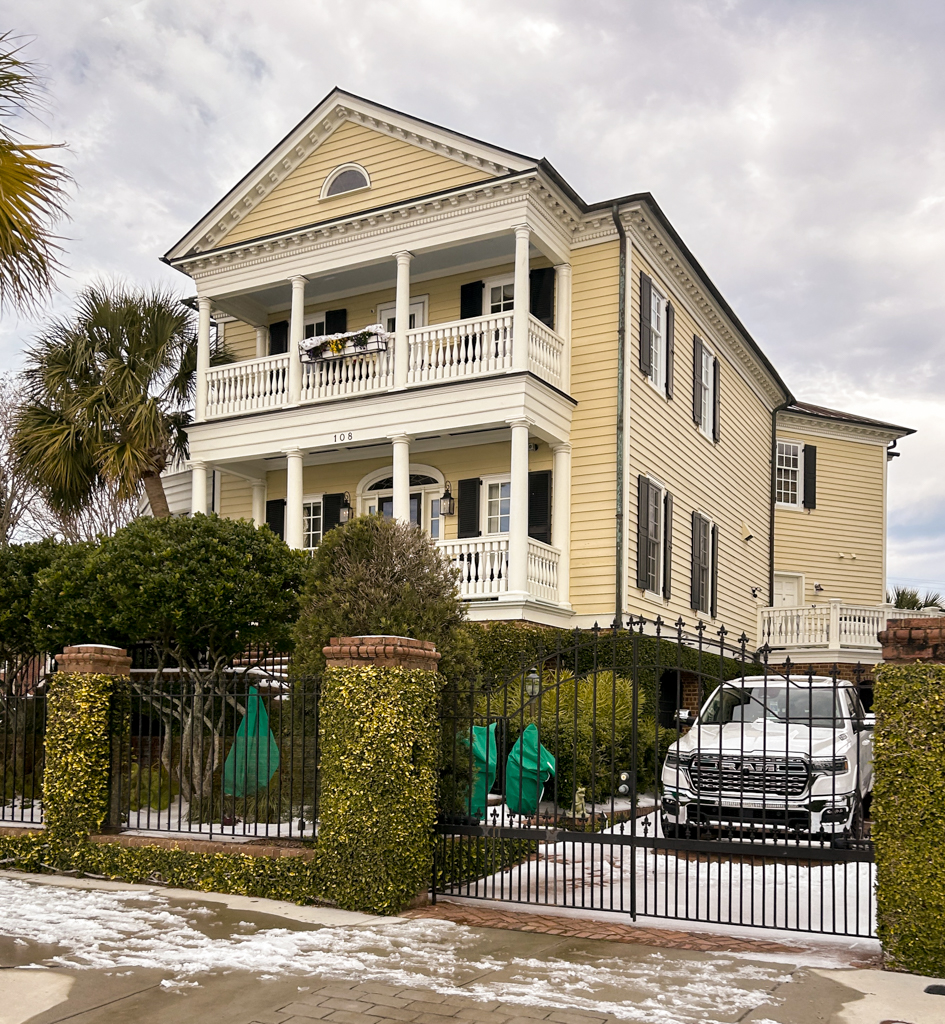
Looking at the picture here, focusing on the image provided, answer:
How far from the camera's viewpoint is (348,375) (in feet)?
60.4

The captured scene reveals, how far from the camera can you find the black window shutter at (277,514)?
2069cm

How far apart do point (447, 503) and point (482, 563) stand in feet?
9.23

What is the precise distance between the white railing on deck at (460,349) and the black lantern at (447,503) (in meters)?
2.31

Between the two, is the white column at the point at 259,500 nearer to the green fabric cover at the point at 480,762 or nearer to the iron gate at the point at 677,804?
the iron gate at the point at 677,804

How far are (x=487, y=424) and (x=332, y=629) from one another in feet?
24.7

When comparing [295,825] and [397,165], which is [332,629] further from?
[397,165]

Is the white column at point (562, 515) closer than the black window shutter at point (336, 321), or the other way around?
the white column at point (562, 515)

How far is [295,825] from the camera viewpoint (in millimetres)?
10609

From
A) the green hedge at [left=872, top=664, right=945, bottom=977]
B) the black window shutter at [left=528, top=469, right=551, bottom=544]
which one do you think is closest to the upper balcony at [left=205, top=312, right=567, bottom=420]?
the black window shutter at [left=528, top=469, right=551, bottom=544]

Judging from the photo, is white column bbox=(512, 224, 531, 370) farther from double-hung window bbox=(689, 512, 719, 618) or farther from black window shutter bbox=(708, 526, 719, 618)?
black window shutter bbox=(708, 526, 719, 618)

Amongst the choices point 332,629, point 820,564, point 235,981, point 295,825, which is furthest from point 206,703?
point 820,564

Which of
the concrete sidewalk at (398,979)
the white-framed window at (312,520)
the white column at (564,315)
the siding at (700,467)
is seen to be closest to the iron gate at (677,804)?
the concrete sidewalk at (398,979)

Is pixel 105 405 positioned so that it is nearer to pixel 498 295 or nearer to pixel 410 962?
pixel 498 295

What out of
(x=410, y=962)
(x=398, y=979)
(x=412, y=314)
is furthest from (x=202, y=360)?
(x=398, y=979)
